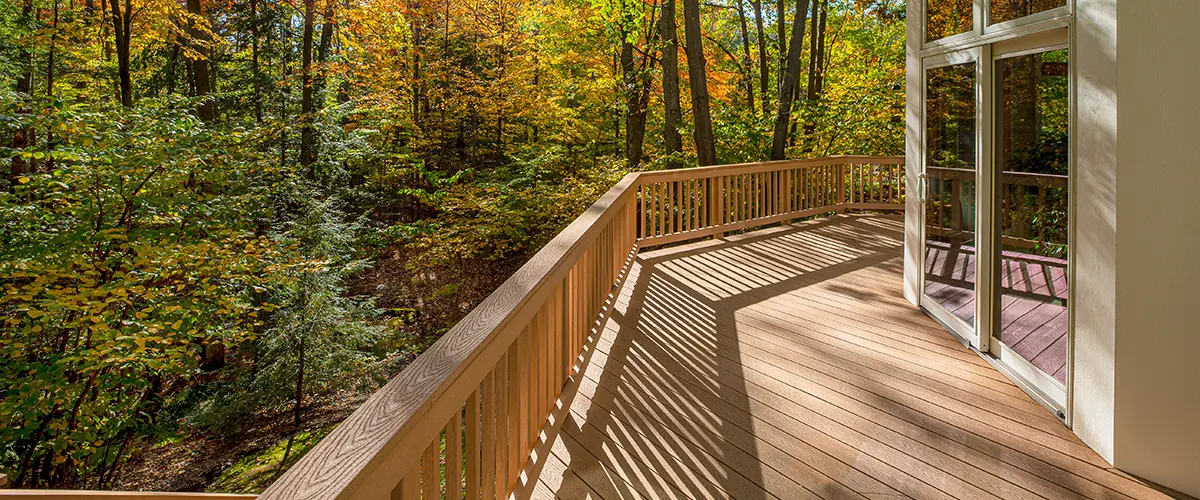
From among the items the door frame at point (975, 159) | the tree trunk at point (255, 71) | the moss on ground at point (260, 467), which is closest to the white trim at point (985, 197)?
the door frame at point (975, 159)

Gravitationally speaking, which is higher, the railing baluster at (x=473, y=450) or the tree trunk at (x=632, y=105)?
the tree trunk at (x=632, y=105)

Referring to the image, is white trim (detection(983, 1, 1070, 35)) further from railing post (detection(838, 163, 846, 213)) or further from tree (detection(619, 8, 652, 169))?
tree (detection(619, 8, 652, 169))

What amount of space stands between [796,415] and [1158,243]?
1.48 meters

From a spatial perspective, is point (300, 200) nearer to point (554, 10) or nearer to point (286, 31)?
point (286, 31)

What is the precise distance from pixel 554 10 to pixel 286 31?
5.93 metres

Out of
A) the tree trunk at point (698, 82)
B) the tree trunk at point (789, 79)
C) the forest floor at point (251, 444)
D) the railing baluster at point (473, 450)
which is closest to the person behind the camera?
the railing baluster at point (473, 450)

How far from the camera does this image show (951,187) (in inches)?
147

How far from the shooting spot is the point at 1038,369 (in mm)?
2904

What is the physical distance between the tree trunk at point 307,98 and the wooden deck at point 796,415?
9.03 metres

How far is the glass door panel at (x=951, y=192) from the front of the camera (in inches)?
138

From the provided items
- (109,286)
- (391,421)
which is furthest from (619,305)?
(109,286)

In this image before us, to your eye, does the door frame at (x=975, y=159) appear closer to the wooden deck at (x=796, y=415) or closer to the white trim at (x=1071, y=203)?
the wooden deck at (x=796, y=415)

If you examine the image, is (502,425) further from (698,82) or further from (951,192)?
(698,82)

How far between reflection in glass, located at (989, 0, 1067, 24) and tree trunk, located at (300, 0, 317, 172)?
416 inches
